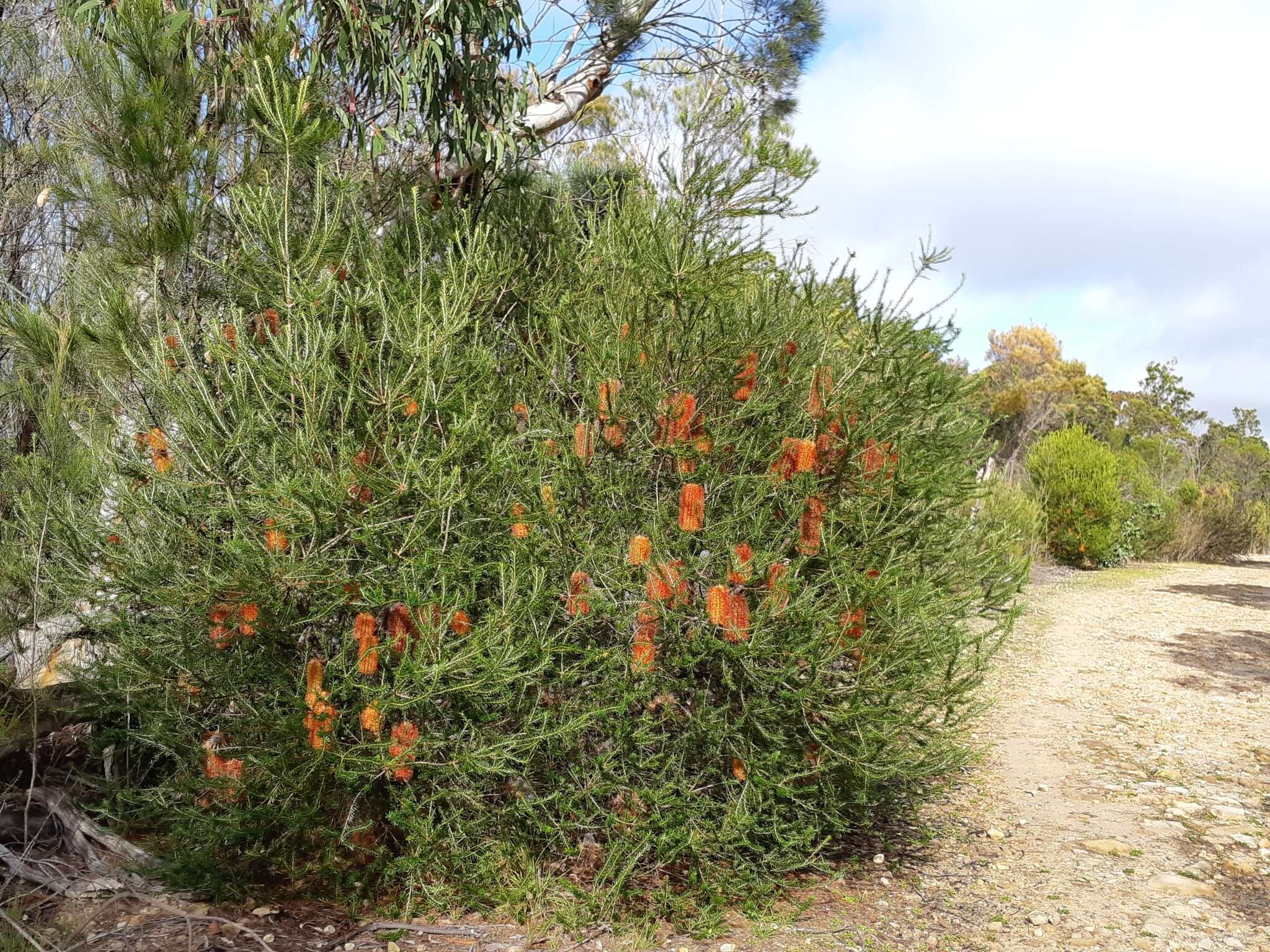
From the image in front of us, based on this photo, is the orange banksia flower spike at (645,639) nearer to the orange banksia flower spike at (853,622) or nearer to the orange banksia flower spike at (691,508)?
the orange banksia flower spike at (691,508)

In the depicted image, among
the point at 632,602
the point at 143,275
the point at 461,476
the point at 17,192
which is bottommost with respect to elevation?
the point at 632,602

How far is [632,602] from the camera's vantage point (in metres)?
3.16

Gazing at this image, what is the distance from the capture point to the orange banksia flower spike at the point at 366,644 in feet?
9.29

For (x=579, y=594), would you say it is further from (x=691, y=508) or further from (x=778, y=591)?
(x=778, y=591)

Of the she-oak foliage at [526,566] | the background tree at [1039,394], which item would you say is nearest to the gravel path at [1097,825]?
the she-oak foliage at [526,566]

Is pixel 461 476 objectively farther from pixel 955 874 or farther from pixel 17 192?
pixel 17 192

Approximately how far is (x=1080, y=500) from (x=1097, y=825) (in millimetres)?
11603

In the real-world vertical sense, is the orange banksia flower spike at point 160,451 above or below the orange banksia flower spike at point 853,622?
above

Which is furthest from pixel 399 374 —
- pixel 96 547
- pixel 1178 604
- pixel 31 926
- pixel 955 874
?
pixel 1178 604

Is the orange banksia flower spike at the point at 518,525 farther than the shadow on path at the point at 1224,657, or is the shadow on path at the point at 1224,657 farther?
the shadow on path at the point at 1224,657

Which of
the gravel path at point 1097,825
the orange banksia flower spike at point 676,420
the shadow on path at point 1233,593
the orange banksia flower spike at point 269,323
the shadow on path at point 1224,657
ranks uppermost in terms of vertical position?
the orange banksia flower spike at point 269,323

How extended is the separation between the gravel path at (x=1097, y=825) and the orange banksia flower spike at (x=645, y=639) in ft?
3.55

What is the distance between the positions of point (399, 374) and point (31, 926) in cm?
216

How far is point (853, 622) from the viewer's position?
3.20 metres
